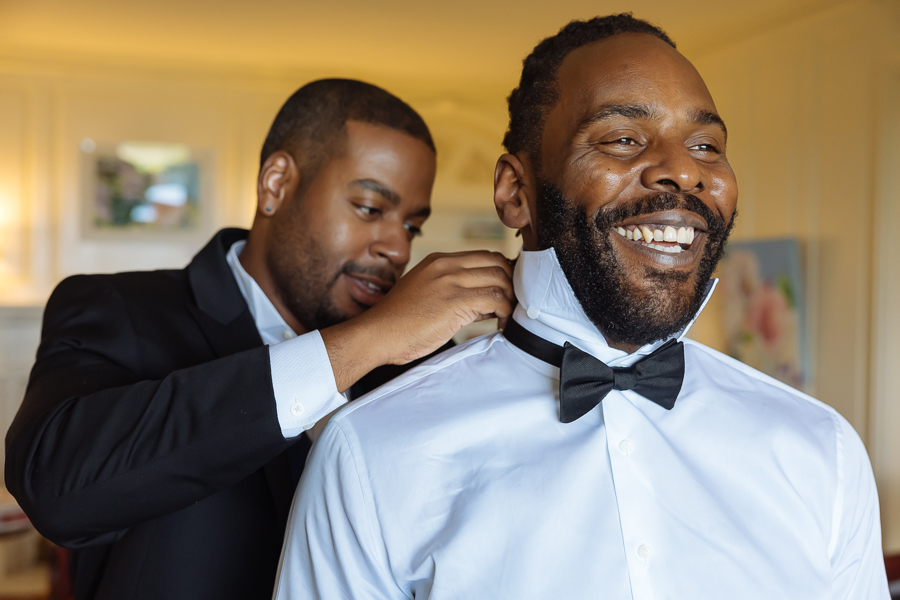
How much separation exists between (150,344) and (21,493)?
0.41 metres

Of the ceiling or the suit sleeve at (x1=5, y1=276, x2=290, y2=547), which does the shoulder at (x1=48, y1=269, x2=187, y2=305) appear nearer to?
the suit sleeve at (x1=5, y1=276, x2=290, y2=547)

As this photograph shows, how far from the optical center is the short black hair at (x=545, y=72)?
120cm

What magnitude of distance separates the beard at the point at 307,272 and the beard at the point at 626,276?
689 mm

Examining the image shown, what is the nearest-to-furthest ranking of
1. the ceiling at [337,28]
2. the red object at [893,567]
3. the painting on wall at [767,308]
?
the red object at [893,567] → the painting on wall at [767,308] → the ceiling at [337,28]

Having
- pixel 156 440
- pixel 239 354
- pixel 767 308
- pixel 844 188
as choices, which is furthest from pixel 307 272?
pixel 767 308

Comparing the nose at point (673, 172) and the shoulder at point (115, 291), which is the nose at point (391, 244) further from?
the nose at point (673, 172)

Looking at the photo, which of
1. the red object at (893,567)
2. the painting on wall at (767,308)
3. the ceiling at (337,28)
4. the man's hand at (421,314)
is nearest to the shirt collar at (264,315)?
the man's hand at (421,314)

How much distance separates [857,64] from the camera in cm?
402

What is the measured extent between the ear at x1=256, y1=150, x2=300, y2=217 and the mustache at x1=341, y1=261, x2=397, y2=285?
0.27 meters

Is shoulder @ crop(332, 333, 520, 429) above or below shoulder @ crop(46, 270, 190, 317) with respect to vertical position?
below

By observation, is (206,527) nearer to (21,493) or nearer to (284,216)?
(21,493)

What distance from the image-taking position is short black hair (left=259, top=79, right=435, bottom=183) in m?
1.75

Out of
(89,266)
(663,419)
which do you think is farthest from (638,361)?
(89,266)

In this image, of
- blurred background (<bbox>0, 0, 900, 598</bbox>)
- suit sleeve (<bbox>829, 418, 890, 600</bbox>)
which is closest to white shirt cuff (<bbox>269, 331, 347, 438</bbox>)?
suit sleeve (<bbox>829, 418, 890, 600</bbox>)
